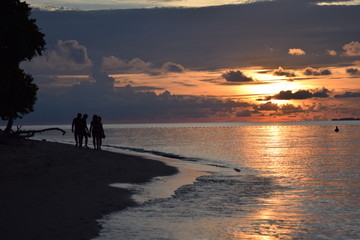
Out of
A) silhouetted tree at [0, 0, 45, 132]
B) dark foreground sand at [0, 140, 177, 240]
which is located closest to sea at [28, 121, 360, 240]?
dark foreground sand at [0, 140, 177, 240]

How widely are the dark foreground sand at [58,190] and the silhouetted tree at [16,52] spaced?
5631mm

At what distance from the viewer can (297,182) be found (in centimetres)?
2728

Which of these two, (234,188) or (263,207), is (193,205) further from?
(234,188)

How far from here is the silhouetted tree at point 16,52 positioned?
29047mm

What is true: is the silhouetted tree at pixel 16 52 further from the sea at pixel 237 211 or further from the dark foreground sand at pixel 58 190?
the sea at pixel 237 211

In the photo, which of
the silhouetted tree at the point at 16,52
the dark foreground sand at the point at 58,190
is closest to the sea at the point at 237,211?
the dark foreground sand at the point at 58,190

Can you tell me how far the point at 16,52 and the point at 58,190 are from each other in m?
15.5

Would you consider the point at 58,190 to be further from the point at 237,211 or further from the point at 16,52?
the point at 16,52

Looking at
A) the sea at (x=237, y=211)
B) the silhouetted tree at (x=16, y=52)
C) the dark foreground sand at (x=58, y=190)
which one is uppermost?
the silhouetted tree at (x=16, y=52)

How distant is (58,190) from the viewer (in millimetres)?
18219

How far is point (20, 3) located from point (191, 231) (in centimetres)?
2460

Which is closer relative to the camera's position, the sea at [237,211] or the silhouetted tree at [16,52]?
the sea at [237,211]

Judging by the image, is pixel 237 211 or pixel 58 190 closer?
pixel 237 211

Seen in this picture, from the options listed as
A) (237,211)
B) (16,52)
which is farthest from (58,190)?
(16,52)
